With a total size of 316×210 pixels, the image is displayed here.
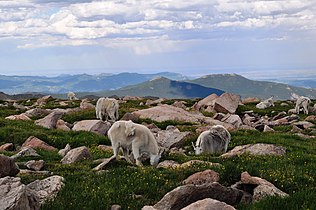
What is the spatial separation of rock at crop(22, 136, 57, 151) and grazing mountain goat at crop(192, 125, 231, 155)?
6.78m

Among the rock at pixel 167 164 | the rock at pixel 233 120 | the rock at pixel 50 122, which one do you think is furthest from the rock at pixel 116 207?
the rock at pixel 233 120

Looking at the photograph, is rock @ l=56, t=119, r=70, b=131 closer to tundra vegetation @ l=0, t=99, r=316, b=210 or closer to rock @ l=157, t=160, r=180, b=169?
tundra vegetation @ l=0, t=99, r=316, b=210

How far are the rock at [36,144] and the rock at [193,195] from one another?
12083 millimetres

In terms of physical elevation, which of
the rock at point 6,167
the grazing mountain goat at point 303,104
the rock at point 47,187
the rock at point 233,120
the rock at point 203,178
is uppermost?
the rock at point 6,167

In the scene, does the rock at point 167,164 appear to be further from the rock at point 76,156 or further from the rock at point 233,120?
the rock at point 233,120

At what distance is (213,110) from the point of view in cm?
4488

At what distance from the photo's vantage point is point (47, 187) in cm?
1230

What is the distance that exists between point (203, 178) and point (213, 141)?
28.2 feet

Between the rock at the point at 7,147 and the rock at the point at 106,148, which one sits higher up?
the rock at the point at 7,147

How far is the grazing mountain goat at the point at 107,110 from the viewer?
112 ft

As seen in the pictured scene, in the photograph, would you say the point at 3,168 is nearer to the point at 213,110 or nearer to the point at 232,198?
the point at 232,198

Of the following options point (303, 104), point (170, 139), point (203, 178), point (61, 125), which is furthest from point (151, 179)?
point (303, 104)

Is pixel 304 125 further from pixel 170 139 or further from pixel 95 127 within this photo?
pixel 95 127

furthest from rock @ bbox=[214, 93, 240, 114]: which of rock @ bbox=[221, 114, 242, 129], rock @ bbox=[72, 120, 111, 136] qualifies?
rock @ bbox=[72, 120, 111, 136]
